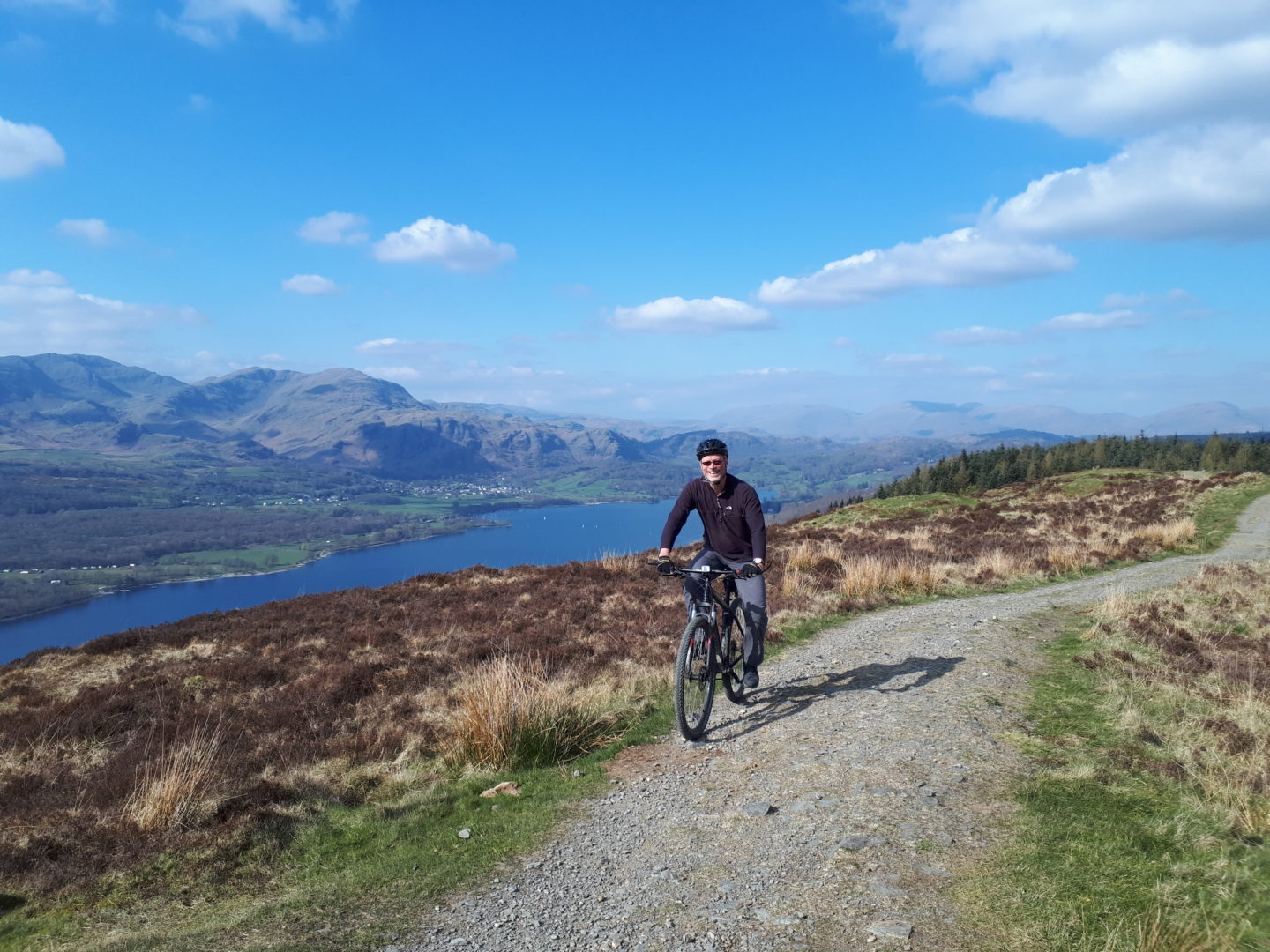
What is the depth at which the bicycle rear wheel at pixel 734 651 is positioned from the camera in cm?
789

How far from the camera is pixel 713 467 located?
24.8 feet

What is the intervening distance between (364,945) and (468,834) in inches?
61.6

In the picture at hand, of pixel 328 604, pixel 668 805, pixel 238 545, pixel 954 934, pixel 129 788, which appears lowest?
pixel 238 545

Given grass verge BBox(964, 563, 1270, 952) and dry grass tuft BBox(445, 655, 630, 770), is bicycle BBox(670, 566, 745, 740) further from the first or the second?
grass verge BBox(964, 563, 1270, 952)

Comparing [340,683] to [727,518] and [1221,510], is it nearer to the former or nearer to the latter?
[727,518]

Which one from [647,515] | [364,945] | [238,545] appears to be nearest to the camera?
[364,945]

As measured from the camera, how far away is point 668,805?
579 centimetres

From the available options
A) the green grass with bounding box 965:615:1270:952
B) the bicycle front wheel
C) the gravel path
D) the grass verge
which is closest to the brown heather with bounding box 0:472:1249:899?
the grass verge

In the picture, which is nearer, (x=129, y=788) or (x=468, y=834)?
(x=468, y=834)

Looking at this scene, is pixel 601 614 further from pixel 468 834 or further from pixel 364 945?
pixel 364 945

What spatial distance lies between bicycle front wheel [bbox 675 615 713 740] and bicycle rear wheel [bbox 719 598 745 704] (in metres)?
0.31

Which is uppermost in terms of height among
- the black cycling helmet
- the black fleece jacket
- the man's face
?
the black cycling helmet

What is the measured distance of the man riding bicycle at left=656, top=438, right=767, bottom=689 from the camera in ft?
24.7

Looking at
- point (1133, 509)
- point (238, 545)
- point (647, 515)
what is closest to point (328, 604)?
point (1133, 509)
